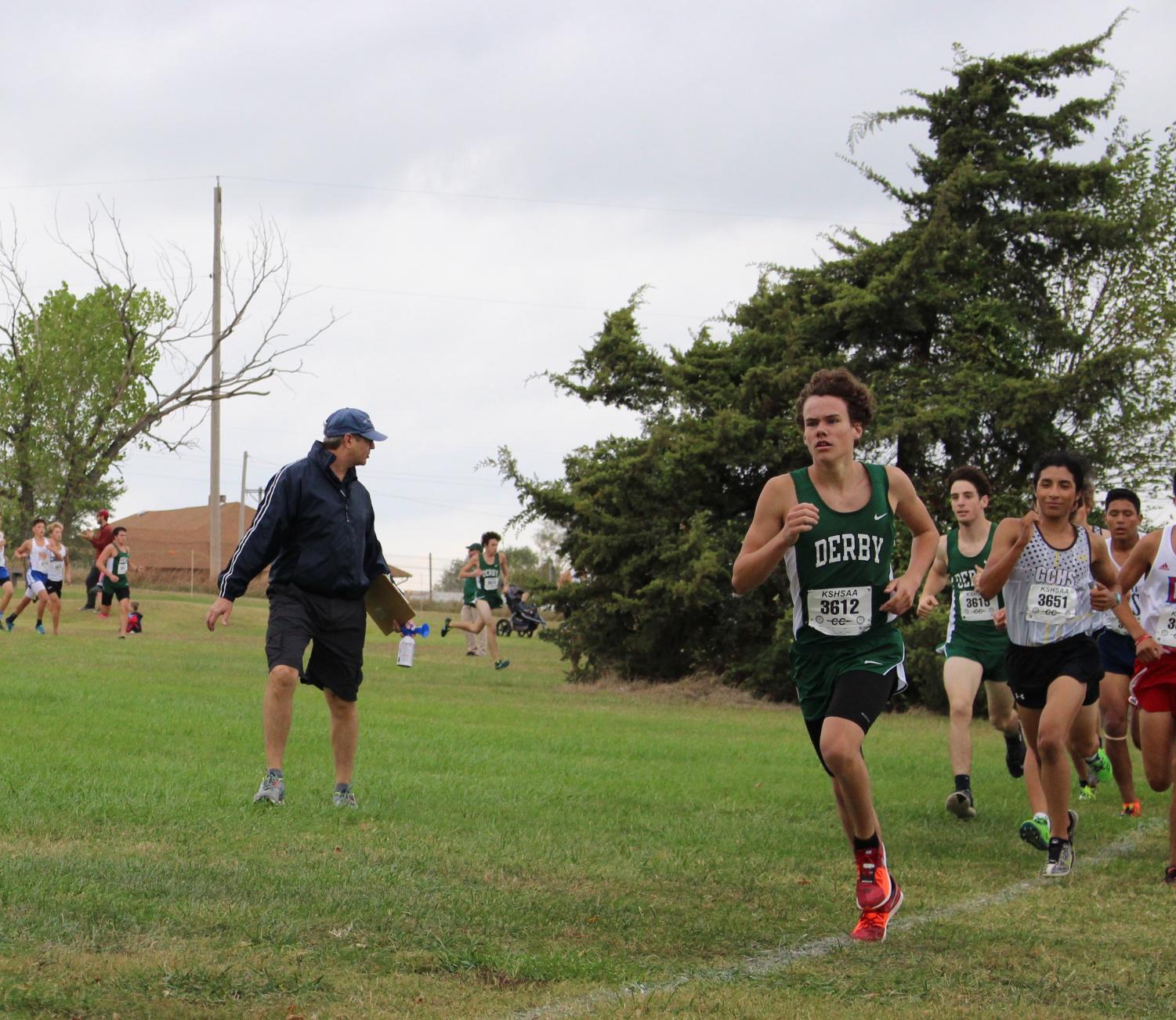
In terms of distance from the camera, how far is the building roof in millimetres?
79188

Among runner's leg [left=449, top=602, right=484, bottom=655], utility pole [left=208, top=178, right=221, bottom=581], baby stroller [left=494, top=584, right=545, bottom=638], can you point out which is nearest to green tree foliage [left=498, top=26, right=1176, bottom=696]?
runner's leg [left=449, top=602, right=484, bottom=655]

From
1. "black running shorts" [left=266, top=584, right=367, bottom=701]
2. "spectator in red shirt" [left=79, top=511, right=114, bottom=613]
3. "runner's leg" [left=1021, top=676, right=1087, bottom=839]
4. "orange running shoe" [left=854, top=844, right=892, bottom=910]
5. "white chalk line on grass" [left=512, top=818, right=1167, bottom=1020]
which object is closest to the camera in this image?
"white chalk line on grass" [left=512, top=818, right=1167, bottom=1020]

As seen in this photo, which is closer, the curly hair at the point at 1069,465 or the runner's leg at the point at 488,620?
the curly hair at the point at 1069,465

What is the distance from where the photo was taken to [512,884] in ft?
20.8

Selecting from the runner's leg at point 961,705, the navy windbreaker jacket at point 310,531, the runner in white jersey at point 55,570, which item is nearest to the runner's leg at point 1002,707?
the runner's leg at point 961,705

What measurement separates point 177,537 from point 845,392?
89.6 meters

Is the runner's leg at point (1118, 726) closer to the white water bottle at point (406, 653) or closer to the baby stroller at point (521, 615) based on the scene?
the white water bottle at point (406, 653)

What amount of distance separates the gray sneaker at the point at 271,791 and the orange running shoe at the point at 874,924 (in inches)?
149

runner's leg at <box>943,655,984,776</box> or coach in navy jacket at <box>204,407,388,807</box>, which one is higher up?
coach in navy jacket at <box>204,407,388,807</box>

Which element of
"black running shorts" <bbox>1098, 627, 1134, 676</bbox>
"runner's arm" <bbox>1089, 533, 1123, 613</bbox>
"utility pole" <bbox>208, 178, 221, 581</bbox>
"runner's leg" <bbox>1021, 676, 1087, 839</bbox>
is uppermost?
"utility pole" <bbox>208, 178, 221, 581</bbox>

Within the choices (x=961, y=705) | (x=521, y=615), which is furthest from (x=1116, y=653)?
(x=521, y=615)

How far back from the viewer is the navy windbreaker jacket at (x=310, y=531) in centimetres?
822

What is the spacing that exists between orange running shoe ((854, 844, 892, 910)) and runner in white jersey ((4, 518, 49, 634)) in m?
22.2

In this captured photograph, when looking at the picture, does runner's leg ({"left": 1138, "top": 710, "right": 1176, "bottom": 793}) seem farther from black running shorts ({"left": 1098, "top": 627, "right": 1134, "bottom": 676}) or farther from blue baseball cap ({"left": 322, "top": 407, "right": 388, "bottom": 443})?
blue baseball cap ({"left": 322, "top": 407, "right": 388, "bottom": 443})
